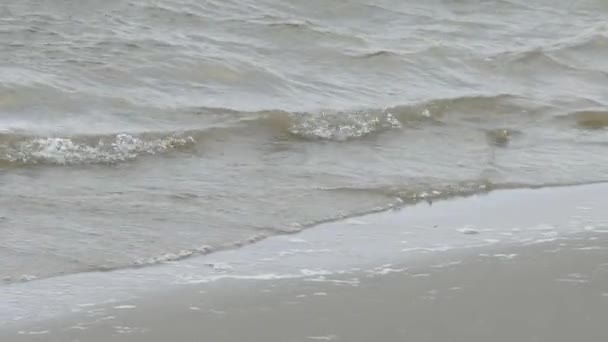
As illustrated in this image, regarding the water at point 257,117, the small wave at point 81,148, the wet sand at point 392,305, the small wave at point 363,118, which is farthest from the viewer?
the small wave at point 363,118

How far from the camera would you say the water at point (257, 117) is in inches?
217

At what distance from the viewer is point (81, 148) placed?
6.58 meters

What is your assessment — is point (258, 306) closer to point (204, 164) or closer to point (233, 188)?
point (233, 188)

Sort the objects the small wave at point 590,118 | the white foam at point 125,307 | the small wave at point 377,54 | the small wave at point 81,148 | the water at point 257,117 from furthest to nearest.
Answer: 1. the small wave at point 377,54
2. the small wave at point 590,118
3. the small wave at point 81,148
4. the water at point 257,117
5. the white foam at point 125,307

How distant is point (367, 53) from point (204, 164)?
360 centimetres

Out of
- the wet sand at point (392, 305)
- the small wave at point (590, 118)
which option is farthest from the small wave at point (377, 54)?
the wet sand at point (392, 305)

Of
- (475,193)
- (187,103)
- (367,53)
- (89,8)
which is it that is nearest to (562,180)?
(475,193)

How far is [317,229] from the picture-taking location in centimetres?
544

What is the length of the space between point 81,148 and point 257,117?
4.18 ft

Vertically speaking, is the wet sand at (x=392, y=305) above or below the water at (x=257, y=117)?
below

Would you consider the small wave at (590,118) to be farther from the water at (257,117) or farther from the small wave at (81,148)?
the small wave at (81,148)

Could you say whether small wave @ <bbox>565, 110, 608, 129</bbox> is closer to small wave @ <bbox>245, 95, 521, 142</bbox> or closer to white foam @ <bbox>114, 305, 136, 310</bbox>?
small wave @ <bbox>245, 95, 521, 142</bbox>

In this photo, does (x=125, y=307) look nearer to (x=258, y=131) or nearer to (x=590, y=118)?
(x=258, y=131)

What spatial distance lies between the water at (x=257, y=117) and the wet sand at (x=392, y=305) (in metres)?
0.55
